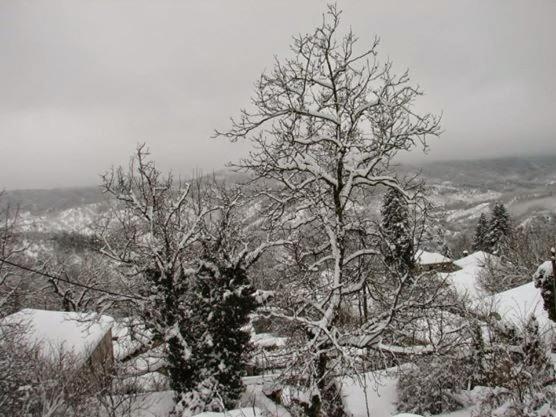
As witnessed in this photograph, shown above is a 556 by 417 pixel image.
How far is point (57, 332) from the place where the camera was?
2077 centimetres

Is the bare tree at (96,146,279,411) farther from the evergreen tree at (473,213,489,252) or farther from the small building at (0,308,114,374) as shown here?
the evergreen tree at (473,213,489,252)

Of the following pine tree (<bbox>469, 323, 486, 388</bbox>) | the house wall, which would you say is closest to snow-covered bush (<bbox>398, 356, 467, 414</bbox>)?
pine tree (<bbox>469, 323, 486, 388</bbox>)

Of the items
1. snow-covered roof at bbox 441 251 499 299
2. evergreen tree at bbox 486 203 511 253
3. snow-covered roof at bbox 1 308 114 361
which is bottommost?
snow-covered roof at bbox 441 251 499 299

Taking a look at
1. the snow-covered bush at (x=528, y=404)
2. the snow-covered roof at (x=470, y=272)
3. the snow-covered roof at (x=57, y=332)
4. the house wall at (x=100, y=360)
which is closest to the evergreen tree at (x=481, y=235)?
the snow-covered roof at (x=470, y=272)

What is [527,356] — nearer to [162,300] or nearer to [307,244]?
[307,244]

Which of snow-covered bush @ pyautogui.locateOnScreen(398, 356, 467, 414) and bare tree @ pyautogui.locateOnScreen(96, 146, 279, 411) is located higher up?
bare tree @ pyautogui.locateOnScreen(96, 146, 279, 411)

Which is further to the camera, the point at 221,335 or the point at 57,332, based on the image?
the point at 57,332

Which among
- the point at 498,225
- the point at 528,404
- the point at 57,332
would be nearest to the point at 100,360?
the point at 57,332

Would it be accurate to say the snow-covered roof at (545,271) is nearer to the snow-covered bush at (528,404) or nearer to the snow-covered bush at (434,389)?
the snow-covered bush at (434,389)

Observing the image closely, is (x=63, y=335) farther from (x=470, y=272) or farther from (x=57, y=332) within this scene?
(x=470, y=272)

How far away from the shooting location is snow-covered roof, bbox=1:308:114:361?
1892 centimetres

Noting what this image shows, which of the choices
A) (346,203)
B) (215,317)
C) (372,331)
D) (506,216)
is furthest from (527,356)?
(506,216)

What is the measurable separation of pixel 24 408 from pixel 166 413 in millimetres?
5922

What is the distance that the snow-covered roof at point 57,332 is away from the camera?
62.1 feet
